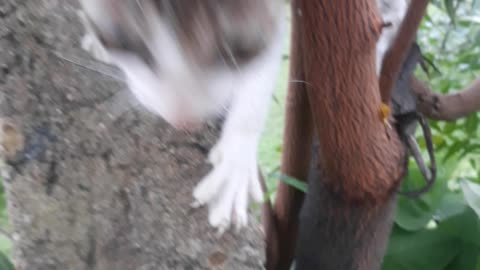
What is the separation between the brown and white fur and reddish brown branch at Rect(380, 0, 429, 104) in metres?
0.15

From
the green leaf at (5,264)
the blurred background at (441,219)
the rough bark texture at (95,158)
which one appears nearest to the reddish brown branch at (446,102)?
the blurred background at (441,219)

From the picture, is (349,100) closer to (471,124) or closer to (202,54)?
(202,54)

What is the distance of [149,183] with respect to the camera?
A: 51 centimetres

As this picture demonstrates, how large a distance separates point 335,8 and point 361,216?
236 millimetres

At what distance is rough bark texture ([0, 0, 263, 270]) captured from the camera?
0.50 metres

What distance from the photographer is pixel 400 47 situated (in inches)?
18.3

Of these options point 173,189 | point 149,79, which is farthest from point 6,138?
point 149,79

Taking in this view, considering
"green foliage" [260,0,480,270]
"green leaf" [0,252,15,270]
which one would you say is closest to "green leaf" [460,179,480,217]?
"green foliage" [260,0,480,270]

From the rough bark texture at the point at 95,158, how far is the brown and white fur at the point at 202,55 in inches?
5.2

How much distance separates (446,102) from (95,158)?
411 millimetres

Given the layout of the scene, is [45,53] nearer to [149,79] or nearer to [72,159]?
[72,159]

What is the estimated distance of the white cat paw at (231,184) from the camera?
376 millimetres

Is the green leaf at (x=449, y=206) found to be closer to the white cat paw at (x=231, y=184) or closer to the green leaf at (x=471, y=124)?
the green leaf at (x=471, y=124)

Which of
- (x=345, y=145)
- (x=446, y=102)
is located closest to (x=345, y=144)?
(x=345, y=145)
